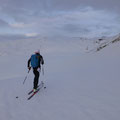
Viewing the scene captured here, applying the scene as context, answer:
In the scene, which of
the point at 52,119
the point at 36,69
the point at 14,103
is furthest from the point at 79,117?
the point at 36,69

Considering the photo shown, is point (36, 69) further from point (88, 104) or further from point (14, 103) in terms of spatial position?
point (88, 104)

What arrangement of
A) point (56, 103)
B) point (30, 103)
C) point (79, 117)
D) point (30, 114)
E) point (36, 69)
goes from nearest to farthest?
1. point (79, 117)
2. point (30, 114)
3. point (56, 103)
4. point (30, 103)
5. point (36, 69)

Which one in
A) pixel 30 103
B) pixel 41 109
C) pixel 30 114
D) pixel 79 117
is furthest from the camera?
pixel 30 103

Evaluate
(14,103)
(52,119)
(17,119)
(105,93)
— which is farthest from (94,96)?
(14,103)

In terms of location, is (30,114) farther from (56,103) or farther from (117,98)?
(117,98)

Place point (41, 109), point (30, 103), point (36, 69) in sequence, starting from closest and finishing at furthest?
point (41, 109) → point (30, 103) → point (36, 69)

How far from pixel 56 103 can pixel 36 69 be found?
252 centimetres

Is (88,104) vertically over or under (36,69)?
under

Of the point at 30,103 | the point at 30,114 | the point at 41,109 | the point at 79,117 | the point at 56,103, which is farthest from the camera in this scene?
A: the point at 30,103

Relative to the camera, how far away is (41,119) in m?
4.21

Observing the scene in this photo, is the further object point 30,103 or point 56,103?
point 30,103

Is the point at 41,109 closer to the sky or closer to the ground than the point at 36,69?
closer to the ground

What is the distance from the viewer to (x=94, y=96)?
5.48m

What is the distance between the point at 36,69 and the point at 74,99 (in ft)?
9.12
